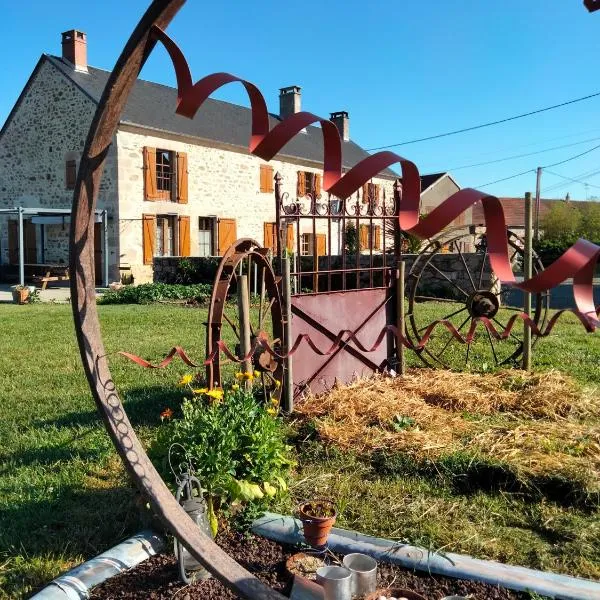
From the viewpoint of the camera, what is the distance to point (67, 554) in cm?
289

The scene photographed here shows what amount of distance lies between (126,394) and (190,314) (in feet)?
21.4

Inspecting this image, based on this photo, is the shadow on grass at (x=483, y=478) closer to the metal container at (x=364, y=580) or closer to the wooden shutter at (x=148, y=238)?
the metal container at (x=364, y=580)

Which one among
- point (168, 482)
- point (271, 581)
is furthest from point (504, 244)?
point (168, 482)

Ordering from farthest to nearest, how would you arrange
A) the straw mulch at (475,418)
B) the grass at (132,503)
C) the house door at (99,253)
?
the house door at (99,253) < the straw mulch at (475,418) < the grass at (132,503)

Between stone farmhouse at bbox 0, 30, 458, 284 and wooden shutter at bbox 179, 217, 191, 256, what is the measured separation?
0.11ft

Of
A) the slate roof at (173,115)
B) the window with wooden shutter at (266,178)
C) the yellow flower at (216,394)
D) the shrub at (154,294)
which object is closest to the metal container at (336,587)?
the yellow flower at (216,394)

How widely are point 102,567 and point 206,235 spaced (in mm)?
20422

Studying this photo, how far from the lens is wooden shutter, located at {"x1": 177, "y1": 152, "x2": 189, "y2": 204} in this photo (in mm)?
21000

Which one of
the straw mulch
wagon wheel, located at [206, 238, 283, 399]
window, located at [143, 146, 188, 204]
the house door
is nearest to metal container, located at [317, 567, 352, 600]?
the straw mulch

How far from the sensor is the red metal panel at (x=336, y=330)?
526 cm

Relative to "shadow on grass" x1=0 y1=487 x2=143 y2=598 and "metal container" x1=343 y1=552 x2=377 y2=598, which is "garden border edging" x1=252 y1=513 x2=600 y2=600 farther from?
"shadow on grass" x1=0 y1=487 x2=143 y2=598

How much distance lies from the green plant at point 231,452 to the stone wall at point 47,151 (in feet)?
56.0

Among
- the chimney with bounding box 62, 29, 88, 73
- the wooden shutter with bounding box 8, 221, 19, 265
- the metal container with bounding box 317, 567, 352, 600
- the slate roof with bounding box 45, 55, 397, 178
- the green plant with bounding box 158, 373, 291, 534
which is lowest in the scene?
the metal container with bounding box 317, 567, 352, 600

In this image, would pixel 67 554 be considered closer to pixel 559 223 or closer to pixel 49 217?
pixel 49 217
